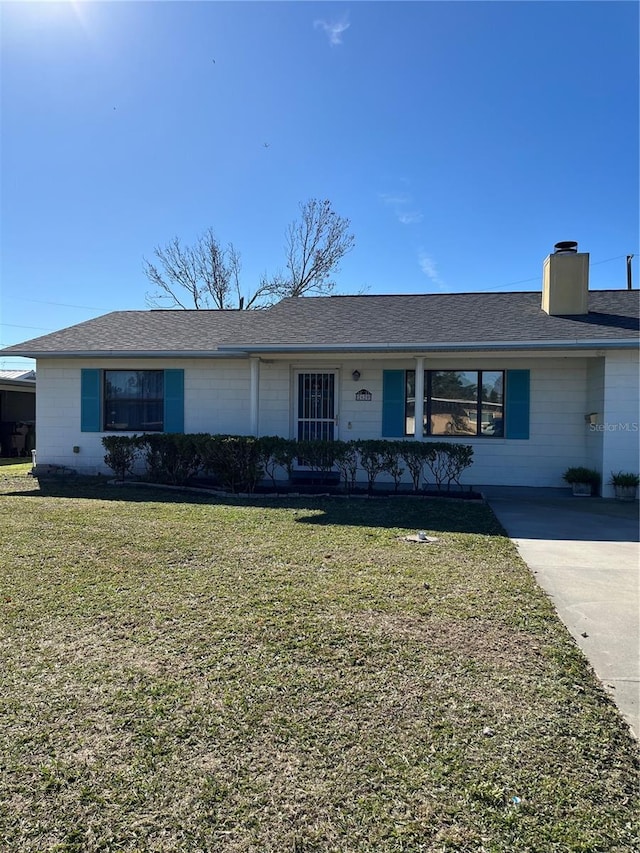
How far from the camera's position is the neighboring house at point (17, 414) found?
1725 centimetres

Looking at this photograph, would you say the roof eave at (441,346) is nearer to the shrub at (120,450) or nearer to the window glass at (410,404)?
the window glass at (410,404)

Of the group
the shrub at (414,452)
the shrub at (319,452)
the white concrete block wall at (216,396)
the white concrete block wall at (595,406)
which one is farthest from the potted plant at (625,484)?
the white concrete block wall at (216,396)

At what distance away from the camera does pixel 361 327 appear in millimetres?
10109

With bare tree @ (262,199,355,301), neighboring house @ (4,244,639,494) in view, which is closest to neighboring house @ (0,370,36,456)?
neighboring house @ (4,244,639,494)

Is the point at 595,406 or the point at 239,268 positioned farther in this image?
the point at 239,268

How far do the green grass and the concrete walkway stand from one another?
169 mm

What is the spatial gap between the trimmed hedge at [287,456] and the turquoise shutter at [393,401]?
98 cm

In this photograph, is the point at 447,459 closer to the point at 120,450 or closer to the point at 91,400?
the point at 120,450

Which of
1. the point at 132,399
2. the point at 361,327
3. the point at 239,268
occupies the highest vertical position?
the point at 239,268

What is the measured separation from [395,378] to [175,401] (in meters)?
4.63

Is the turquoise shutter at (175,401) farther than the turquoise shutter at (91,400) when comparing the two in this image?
No

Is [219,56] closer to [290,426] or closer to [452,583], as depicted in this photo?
[290,426]

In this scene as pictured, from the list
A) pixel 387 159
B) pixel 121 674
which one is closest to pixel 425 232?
pixel 387 159

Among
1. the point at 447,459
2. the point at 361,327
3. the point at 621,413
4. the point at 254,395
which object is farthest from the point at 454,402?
the point at 254,395
